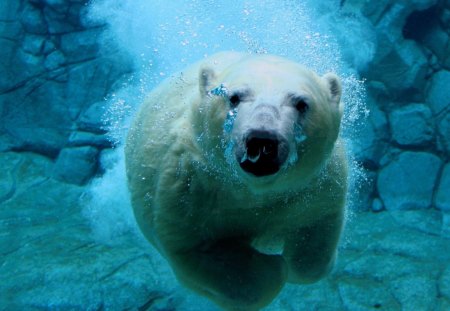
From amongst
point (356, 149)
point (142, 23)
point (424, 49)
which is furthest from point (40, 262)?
point (424, 49)

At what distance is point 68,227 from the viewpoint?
742cm

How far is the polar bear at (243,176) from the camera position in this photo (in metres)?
1.72

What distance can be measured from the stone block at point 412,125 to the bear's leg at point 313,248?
6024 millimetres

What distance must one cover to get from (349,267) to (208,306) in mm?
1876

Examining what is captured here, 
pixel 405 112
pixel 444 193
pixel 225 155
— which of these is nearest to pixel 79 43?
pixel 405 112

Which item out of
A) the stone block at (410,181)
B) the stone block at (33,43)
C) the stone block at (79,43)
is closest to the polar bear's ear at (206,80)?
the stone block at (410,181)

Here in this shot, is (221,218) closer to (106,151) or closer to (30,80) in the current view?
(106,151)

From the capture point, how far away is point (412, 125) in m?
8.29

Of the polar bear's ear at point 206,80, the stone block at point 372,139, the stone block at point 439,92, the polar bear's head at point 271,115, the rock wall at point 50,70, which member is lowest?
the polar bear's head at point 271,115

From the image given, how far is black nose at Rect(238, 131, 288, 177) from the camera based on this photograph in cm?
153

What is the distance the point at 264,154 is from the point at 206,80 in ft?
2.30

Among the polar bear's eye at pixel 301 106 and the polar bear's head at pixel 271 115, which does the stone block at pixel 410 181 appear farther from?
the polar bear's eye at pixel 301 106

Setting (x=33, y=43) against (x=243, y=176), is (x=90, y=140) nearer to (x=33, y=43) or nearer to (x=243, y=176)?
(x=33, y=43)

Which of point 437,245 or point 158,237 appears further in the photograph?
point 437,245
